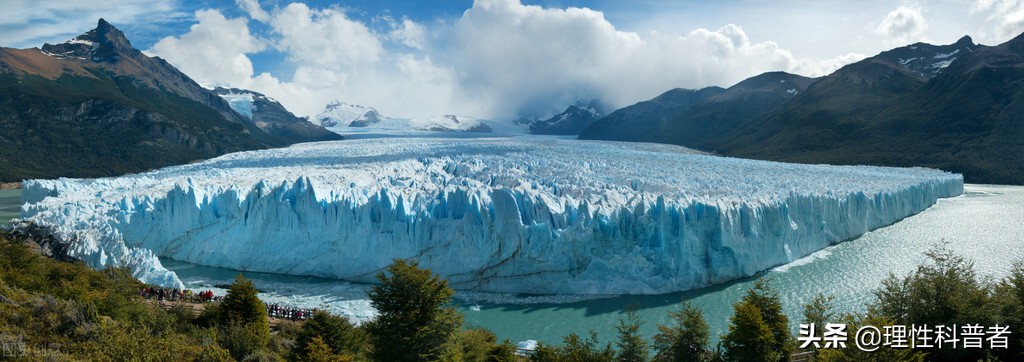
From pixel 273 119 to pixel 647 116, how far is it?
8420 centimetres

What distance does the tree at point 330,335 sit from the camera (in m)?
11.7

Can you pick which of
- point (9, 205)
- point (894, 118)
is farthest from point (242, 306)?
point (894, 118)

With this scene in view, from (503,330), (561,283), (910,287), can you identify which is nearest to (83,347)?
(503,330)

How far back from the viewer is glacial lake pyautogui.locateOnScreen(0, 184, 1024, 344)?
17.9 meters

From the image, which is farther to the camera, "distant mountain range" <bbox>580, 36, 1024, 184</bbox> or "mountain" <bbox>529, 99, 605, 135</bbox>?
"mountain" <bbox>529, 99, 605, 135</bbox>

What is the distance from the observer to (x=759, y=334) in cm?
1143

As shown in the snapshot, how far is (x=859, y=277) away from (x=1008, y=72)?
2572 inches

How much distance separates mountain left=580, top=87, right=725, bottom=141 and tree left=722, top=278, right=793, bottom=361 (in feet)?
343

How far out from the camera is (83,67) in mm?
98000

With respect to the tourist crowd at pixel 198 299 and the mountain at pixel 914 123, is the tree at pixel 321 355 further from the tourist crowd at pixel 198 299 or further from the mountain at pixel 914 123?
the mountain at pixel 914 123

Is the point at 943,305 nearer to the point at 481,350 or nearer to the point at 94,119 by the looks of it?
the point at 481,350

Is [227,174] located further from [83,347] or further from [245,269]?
[83,347]

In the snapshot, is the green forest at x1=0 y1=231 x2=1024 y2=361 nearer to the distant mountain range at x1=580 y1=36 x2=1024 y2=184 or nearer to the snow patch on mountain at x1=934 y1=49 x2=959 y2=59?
the distant mountain range at x1=580 y1=36 x2=1024 y2=184

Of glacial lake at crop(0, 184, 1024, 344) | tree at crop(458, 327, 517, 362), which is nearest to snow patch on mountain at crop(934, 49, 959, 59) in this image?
glacial lake at crop(0, 184, 1024, 344)
